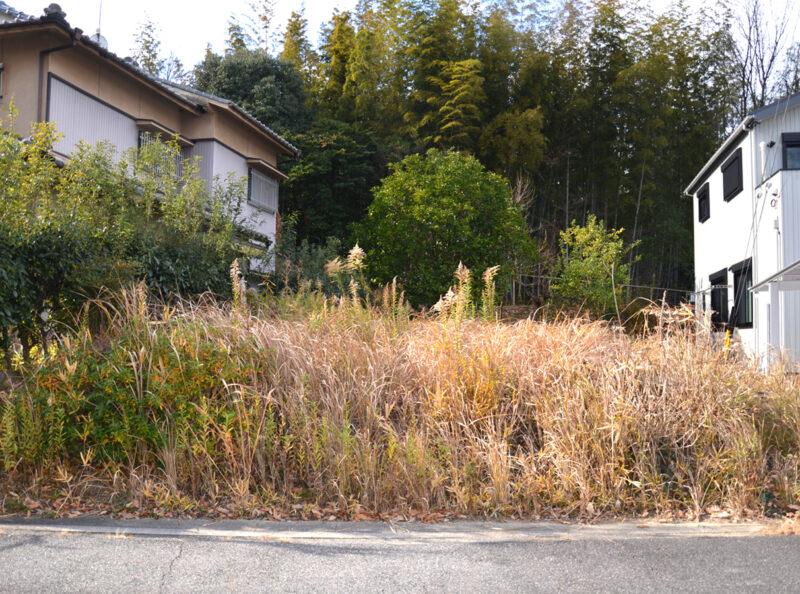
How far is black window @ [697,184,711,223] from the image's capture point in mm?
18878

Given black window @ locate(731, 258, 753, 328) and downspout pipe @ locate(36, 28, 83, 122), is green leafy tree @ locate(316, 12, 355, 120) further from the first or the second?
black window @ locate(731, 258, 753, 328)

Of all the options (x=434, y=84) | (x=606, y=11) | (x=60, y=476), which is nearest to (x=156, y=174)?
(x=60, y=476)

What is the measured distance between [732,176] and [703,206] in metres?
3.95

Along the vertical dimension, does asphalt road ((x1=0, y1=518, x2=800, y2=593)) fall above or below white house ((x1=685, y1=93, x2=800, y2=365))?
below

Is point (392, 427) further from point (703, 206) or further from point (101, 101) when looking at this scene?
point (703, 206)

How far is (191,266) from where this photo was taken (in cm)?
930

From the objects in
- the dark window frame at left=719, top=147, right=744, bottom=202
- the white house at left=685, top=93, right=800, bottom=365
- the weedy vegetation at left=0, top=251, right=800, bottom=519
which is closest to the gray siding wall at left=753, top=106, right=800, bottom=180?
the white house at left=685, top=93, right=800, bottom=365

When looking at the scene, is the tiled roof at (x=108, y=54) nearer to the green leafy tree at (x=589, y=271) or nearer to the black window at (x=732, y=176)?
the green leafy tree at (x=589, y=271)

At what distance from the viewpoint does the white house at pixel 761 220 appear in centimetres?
1274

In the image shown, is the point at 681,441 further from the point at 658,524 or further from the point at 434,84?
the point at 434,84

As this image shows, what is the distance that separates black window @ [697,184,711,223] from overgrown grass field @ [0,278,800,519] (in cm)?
1382

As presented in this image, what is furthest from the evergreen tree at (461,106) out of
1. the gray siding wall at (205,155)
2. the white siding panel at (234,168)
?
the gray siding wall at (205,155)

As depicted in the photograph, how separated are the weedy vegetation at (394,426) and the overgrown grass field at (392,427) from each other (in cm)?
2

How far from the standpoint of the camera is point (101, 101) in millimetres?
14406
